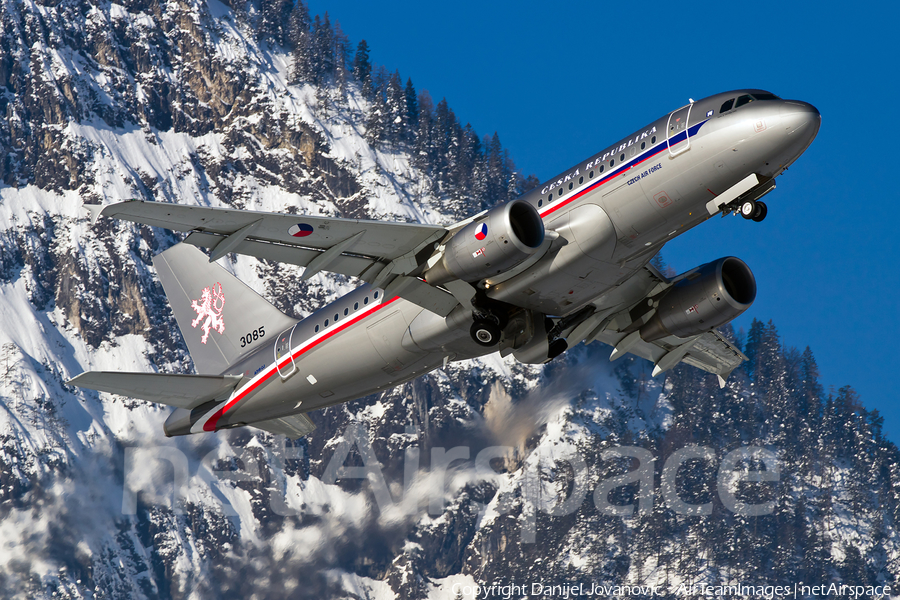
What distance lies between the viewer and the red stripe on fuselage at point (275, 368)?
3048cm

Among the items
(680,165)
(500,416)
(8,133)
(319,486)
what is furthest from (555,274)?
Result: (8,133)

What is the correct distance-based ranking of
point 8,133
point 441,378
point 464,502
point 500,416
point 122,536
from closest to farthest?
point 500,416, point 122,536, point 464,502, point 441,378, point 8,133

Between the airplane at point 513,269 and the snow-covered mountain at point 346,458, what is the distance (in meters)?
75.8

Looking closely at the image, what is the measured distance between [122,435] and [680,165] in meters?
123

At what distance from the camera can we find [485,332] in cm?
2872

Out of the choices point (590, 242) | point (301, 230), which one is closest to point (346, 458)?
point (301, 230)

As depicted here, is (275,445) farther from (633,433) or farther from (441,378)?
(633,433)

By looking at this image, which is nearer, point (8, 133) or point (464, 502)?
point (464, 502)

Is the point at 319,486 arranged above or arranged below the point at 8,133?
below

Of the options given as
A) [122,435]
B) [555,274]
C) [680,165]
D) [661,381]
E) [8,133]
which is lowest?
[555,274]

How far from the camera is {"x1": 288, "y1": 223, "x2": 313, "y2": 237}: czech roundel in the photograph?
88.9 feet

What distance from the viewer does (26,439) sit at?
14088 cm

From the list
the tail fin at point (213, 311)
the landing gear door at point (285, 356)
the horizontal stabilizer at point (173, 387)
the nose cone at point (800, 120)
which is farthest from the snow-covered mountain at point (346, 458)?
the nose cone at point (800, 120)

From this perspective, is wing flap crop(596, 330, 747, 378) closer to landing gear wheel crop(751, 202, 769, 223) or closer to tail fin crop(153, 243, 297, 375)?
landing gear wheel crop(751, 202, 769, 223)
